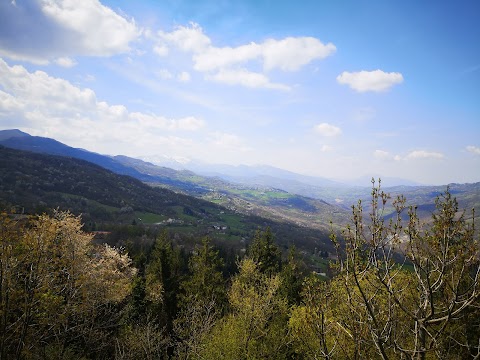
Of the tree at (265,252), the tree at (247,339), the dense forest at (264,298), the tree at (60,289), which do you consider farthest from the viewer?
the tree at (265,252)

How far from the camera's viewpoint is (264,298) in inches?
1152

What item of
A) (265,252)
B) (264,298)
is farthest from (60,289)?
(265,252)

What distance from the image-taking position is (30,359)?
2102 centimetres

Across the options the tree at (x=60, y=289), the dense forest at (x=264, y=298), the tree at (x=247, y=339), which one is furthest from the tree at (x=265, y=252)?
the tree at (x=60, y=289)

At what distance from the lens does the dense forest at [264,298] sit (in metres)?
7.79

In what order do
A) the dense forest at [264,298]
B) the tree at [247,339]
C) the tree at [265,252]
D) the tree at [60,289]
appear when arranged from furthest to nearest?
the tree at [265,252]
the tree at [247,339]
the tree at [60,289]
the dense forest at [264,298]

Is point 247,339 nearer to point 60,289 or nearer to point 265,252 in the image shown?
point 60,289

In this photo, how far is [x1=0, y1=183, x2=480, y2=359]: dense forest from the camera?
779 cm

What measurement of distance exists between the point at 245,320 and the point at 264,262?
2338 cm

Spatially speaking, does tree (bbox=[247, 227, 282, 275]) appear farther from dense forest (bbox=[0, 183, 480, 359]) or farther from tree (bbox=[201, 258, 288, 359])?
tree (bbox=[201, 258, 288, 359])

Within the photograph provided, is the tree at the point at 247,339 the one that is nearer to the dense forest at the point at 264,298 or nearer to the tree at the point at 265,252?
the dense forest at the point at 264,298

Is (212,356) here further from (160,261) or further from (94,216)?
(94,216)

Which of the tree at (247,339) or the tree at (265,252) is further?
the tree at (265,252)

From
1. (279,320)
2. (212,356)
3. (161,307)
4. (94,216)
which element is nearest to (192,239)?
(94,216)
